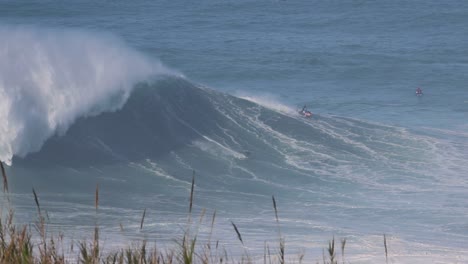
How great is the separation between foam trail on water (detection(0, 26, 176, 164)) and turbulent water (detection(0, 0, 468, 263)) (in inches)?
1.3

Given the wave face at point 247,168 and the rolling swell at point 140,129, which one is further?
the rolling swell at point 140,129

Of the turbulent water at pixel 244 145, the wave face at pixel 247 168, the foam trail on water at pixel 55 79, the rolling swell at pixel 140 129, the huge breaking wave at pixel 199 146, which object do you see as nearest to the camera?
the turbulent water at pixel 244 145

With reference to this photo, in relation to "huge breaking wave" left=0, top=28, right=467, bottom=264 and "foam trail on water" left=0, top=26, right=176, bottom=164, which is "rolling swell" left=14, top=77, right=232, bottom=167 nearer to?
"huge breaking wave" left=0, top=28, right=467, bottom=264

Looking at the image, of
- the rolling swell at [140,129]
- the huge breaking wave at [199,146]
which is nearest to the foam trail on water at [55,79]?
the huge breaking wave at [199,146]

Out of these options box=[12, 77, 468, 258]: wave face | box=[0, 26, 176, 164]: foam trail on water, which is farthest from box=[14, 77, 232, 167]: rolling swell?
box=[0, 26, 176, 164]: foam trail on water

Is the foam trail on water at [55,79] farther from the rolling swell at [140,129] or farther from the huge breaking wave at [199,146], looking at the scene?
the rolling swell at [140,129]

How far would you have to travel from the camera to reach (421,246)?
10.9 meters

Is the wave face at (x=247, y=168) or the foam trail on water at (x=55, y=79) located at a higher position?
the foam trail on water at (x=55, y=79)

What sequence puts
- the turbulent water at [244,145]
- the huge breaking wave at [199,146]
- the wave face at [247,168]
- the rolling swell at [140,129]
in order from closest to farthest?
the turbulent water at [244,145], the wave face at [247,168], the huge breaking wave at [199,146], the rolling swell at [140,129]

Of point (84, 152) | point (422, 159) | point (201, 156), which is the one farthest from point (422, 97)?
point (84, 152)

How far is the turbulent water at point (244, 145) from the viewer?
38.4 ft

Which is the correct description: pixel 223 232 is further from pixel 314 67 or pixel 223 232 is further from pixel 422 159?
Answer: pixel 314 67

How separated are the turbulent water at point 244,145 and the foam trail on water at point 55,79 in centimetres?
3

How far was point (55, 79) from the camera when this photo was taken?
17.1 meters
